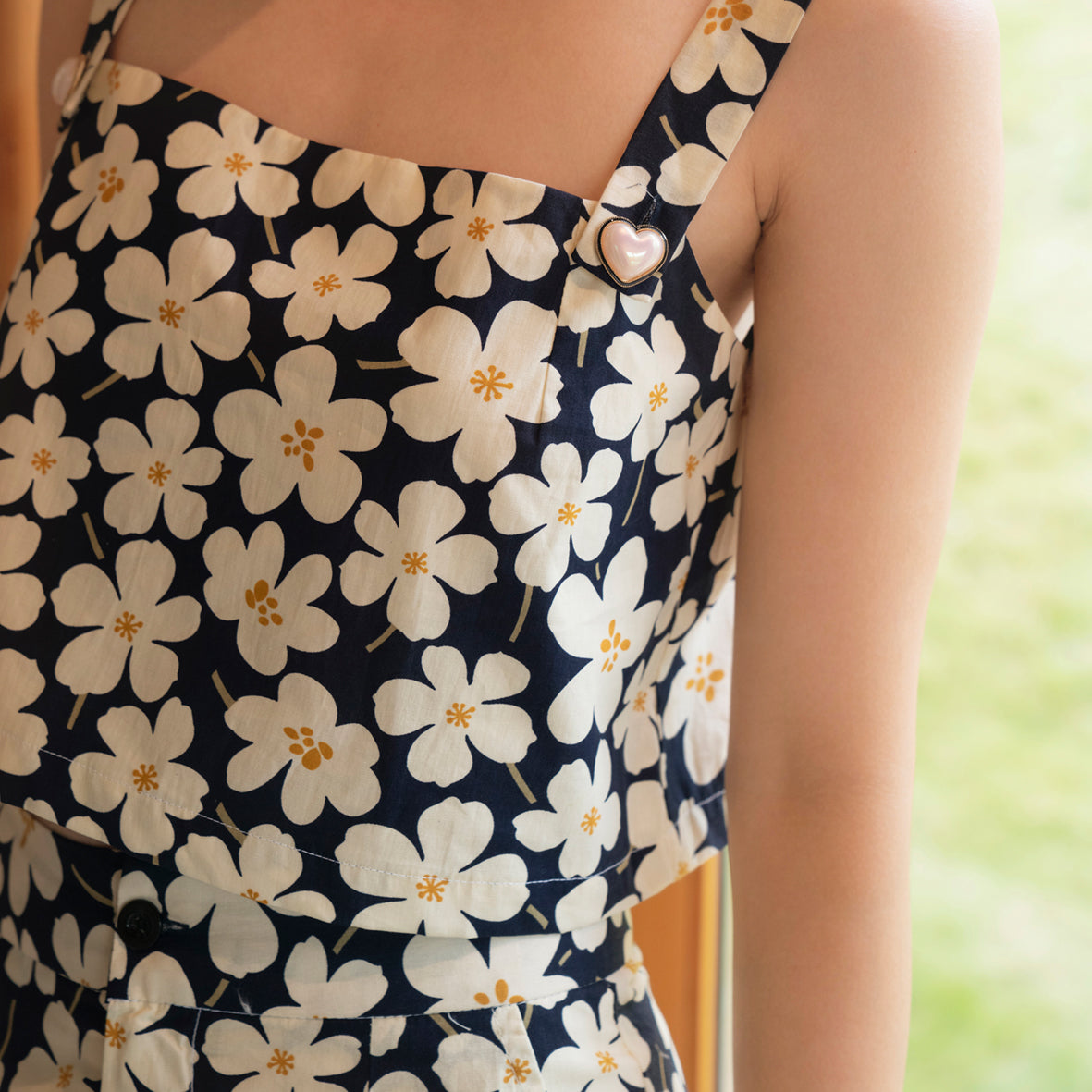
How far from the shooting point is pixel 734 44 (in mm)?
584

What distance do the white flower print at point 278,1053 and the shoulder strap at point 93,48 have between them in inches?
24.5

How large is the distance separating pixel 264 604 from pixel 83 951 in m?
0.25

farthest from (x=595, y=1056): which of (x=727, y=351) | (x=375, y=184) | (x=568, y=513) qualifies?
(x=375, y=184)

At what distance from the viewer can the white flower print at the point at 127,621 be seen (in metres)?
0.64

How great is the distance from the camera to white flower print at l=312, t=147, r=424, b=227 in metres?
0.61

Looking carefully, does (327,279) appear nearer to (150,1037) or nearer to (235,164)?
(235,164)

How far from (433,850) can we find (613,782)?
0.44 feet

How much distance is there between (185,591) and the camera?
637mm

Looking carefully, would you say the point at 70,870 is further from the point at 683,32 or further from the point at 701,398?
the point at 683,32

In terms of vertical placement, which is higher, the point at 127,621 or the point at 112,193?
the point at 112,193

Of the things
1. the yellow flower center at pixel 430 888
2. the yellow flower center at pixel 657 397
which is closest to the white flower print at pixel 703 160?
the yellow flower center at pixel 657 397

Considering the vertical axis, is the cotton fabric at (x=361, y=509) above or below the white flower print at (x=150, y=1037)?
above

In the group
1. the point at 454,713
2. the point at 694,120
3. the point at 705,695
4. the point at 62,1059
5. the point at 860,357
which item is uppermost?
the point at 694,120

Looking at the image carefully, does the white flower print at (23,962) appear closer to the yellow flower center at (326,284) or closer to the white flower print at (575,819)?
the white flower print at (575,819)
